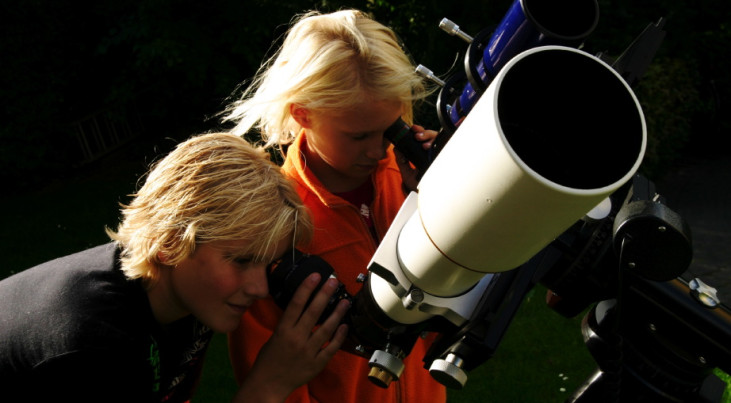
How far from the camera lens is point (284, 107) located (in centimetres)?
165

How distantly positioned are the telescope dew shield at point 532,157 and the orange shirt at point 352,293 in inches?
29.5

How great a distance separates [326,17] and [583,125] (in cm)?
108

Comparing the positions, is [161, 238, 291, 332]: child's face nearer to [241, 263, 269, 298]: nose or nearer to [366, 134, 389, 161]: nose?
[241, 263, 269, 298]: nose

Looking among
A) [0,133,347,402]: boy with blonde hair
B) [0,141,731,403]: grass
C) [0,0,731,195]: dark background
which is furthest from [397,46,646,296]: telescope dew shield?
[0,0,731,195]: dark background

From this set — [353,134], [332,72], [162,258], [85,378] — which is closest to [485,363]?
[353,134]

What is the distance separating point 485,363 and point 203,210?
2.36 m

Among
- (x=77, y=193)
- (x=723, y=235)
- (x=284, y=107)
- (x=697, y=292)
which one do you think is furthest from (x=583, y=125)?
(x=77, y=193)

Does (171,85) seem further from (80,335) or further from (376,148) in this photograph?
(80,335)

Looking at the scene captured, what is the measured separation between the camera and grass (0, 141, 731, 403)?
3020 mm

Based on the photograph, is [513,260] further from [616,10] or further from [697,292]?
[616,10]

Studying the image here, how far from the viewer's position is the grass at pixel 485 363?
3020 mm

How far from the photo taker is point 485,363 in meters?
3.29

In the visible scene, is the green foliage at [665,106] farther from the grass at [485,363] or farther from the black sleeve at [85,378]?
the black sleeve at [85,378]

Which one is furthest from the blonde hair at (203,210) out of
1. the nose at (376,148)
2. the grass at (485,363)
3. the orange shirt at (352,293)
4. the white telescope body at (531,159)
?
the grass at (485,363)
